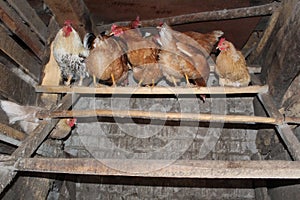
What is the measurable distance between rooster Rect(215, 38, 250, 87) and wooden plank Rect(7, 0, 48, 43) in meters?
1.29

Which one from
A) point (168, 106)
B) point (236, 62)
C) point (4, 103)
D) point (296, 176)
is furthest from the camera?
point (168, 106)

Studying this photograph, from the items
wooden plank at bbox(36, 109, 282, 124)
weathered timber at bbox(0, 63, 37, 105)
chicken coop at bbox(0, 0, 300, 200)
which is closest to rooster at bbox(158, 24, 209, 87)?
chicken coop at bbox(0, 0, 300, 200)

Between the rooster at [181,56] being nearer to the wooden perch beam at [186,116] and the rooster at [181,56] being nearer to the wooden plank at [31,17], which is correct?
the wooden perch beam at [186,116]

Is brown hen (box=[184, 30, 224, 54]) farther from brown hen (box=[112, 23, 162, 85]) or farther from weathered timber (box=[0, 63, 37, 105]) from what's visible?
weathered timber (box=[0, 63, 37, 105])

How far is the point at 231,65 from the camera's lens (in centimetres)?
193

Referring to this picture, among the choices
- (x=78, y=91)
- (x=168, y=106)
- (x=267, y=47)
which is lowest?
(x=78, y=91)

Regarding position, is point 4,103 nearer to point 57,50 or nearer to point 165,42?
point 57,50

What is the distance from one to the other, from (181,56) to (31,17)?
1.05m

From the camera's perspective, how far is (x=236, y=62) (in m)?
1.93

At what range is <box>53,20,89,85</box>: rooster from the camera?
1883 mm

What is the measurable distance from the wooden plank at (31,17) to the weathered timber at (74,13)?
5.4 inches

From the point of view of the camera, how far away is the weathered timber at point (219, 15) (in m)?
1.88

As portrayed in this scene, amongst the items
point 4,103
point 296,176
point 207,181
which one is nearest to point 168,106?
point 207,181

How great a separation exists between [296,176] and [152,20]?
144cm
